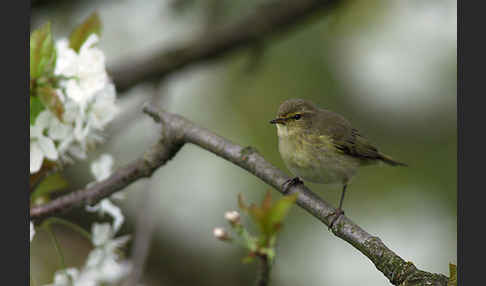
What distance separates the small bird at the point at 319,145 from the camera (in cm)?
299

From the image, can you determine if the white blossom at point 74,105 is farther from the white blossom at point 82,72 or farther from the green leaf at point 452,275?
the green leaf at point 452,275

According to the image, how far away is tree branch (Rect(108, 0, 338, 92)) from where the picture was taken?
456 centimetres

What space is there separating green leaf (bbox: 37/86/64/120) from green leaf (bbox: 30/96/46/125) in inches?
3.2

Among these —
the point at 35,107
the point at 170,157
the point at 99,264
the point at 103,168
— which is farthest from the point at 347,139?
the point at 35,107

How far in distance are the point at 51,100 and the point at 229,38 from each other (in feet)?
9.43

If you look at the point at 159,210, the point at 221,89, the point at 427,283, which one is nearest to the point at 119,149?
the point at 159,210

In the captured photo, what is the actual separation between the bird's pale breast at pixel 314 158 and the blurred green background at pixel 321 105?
1442mm

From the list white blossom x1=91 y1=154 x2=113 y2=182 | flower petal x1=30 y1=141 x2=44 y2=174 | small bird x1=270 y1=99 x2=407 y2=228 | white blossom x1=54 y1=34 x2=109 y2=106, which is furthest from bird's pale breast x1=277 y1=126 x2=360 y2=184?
flower petal x1=30 y1=141 x2=44 y2=174

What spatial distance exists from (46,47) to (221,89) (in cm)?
357

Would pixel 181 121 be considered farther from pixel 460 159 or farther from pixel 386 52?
pixel 386 52

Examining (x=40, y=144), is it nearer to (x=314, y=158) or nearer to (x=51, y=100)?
(x=51, y=100)

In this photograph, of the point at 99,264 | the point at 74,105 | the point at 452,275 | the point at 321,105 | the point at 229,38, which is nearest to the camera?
the point at 452,275

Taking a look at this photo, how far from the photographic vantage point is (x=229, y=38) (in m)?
4.74

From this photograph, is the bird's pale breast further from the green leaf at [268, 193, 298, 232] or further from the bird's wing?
the green leaf at [268, 193, 298, 232]
